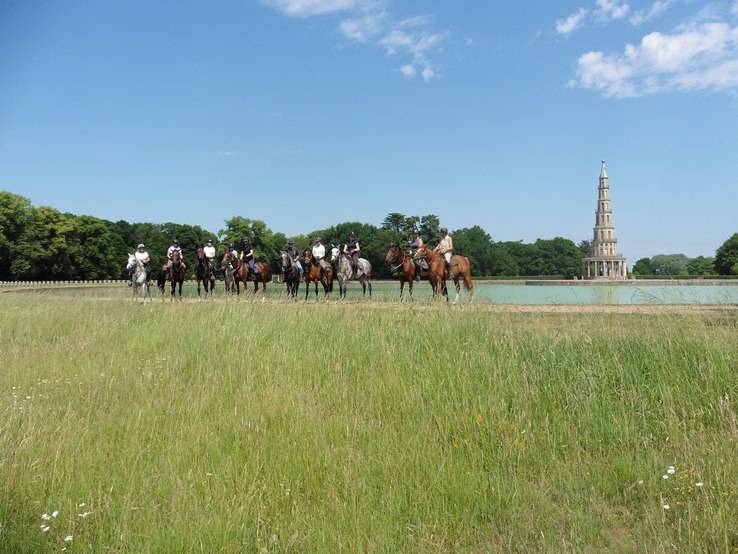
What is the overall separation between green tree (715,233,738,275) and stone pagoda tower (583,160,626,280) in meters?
20.6

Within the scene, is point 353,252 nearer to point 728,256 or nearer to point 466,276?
point 466,276

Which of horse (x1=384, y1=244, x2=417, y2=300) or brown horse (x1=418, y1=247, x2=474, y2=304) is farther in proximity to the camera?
horse (x1=384, y1=244, x2=417, y2=300)

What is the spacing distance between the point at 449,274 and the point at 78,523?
20281 millimetres

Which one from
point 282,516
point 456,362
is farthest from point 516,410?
point 282,516

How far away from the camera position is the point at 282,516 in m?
4.20

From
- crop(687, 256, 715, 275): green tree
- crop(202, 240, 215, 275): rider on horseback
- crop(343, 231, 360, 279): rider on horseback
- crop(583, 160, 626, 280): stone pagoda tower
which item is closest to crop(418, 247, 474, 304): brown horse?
crop(343, 231, 360, 279): rider on horseback

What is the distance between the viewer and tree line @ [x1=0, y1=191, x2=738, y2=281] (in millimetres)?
85125

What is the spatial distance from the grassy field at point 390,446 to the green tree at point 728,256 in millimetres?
129819

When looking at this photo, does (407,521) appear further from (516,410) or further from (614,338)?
(614,338)

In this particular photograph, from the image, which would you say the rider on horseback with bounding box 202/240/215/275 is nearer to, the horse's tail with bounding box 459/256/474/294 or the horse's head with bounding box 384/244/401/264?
the horse's head with bounding box 384/244/401/264

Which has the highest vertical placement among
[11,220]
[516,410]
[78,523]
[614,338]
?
[11,220]

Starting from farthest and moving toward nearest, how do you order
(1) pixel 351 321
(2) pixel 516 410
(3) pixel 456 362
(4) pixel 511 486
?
(1) pixel 351 321 < (3) pixel 456 362 < (2) pixel 516 410 < (4) pixel 511 486

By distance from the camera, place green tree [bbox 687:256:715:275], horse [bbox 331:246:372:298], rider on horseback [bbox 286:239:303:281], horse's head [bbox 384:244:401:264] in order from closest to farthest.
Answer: horse's head [bbox 384:244:401:264], horse [bbox 331:246:372:298], rider on horseback [bbox 286:239:303:281], green tree [bbox 687:256:715:275]

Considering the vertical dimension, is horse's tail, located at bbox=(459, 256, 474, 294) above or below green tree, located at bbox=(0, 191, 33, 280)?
below
